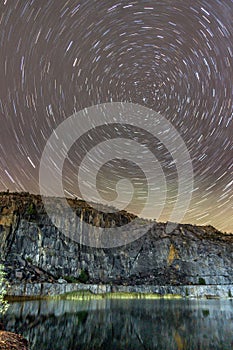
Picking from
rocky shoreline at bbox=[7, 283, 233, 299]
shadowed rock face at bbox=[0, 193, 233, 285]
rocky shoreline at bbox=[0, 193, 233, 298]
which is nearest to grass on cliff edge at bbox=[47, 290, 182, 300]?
rocky shoreline at bbox=[7, 283, 233, 299]

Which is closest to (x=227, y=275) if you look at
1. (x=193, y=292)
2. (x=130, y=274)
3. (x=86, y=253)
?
(x=193, y=292)

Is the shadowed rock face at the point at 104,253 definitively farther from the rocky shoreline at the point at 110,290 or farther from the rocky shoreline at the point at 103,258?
the rocky shoreline at the point at 110,290

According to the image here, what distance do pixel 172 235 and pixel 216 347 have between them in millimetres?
153625

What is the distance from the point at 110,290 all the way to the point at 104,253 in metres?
33.5

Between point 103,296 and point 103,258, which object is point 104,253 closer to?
point 103,258

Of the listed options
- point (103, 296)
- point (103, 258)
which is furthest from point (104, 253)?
point (103, 296)

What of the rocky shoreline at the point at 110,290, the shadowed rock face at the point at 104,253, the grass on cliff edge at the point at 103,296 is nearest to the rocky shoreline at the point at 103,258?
the shadowed rock face at the point at 104,253

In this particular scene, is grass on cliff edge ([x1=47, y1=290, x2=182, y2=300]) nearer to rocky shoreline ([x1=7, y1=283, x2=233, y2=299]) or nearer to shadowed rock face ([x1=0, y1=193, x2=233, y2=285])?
rocky shoreline ([x1=7, y1=283, x2=233, y2=299])

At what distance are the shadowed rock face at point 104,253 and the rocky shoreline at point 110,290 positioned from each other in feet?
21.6

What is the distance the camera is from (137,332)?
24.2 m

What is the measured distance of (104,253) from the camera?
477 feet

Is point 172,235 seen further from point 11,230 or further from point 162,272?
point 11,230

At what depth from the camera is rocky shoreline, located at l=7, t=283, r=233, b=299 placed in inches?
3329

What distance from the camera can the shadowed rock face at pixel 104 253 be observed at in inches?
4419
